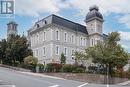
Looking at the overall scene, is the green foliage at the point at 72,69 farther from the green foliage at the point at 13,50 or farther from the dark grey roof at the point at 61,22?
the dark grey roof at the point at 61,22

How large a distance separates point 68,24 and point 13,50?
64.6 feet

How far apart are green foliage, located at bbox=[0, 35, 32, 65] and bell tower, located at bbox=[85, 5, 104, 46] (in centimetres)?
2481

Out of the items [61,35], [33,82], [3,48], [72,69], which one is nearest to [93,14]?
[61,35]

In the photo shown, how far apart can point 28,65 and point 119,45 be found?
17305 mm

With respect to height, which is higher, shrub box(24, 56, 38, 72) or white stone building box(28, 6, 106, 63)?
white stone building box(28, 6, 106, 63)

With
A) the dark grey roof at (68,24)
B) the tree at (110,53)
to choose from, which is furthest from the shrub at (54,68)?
the dark grey roof at (68,24)

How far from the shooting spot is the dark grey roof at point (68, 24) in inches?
2918

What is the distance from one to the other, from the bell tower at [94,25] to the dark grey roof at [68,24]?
5.58 ft

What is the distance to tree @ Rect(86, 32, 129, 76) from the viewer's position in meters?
49.8

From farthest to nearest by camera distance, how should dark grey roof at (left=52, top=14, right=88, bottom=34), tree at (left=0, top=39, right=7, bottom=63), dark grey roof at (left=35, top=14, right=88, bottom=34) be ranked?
dark grey roof at (left=52, top=14, right=88, bottom=34)
dark grey roof at (left=35, top=14, right=88, bottom=34)
tree at (left=0, top=39, right=7, bottom=63)

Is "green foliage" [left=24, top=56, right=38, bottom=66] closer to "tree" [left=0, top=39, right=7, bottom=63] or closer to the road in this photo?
"tree" [left=0, top=39, right=7, bottom=63]

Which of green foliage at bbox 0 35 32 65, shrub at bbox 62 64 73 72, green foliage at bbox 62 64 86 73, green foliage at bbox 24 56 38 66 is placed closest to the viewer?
green foliage at bbox 62 64 86 73

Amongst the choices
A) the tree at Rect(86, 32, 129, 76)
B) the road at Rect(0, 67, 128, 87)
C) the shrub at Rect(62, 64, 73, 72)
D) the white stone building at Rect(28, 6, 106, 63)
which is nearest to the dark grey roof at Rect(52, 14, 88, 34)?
the white stone building at Rect(28, 6, 106, 63)

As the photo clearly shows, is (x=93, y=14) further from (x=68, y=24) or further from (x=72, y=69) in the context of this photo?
(x=72, y=69)
